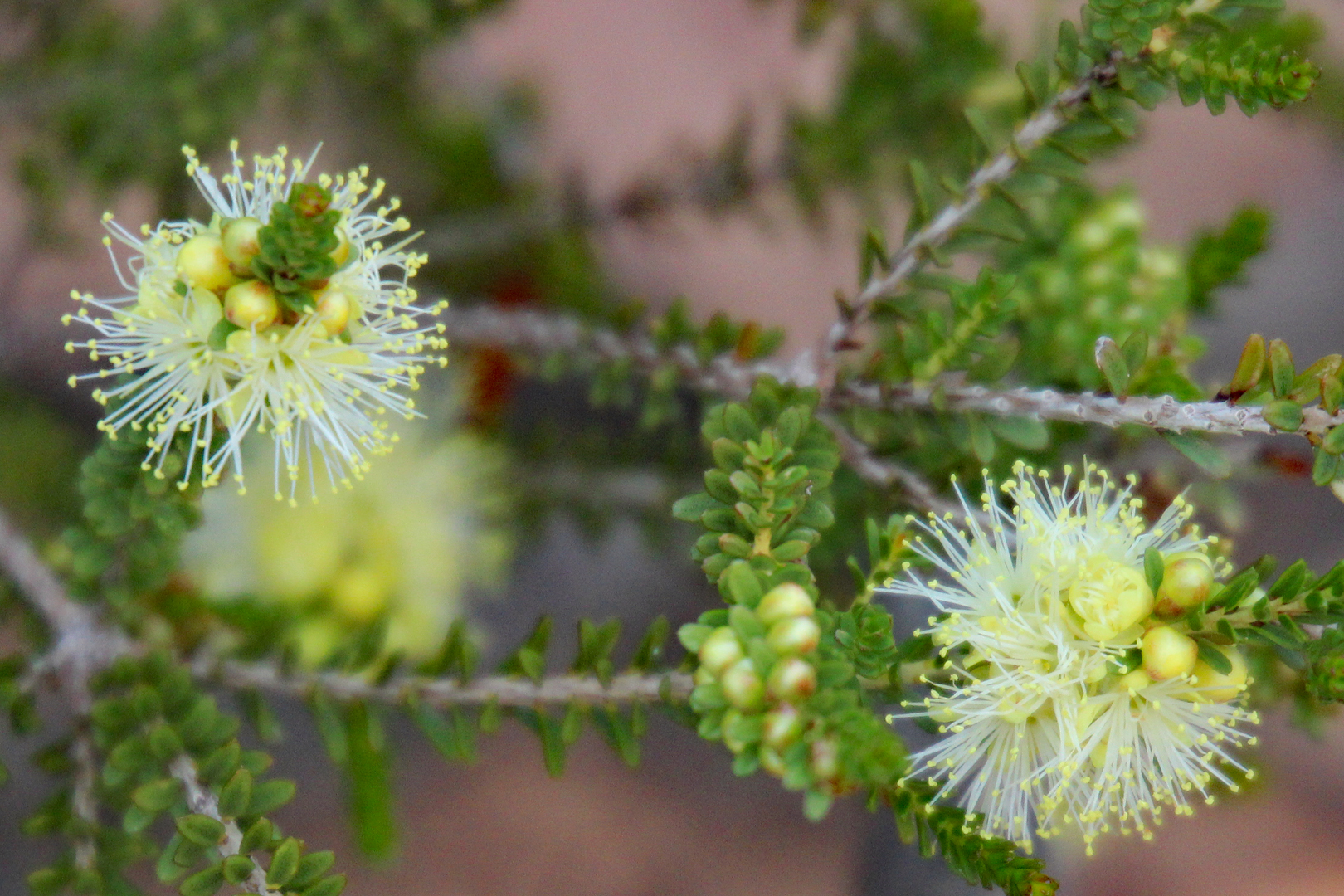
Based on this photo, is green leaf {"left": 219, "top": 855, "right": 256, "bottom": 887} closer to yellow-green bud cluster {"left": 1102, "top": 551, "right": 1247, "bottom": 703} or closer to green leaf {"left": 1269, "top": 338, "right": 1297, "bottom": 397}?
yellow-green bud cluster {"left": 1102, "top": 551, "right": 1247, "bottom": 703}

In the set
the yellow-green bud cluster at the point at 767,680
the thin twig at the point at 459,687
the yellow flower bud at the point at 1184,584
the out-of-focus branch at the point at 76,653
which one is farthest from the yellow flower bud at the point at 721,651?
the out-of-focus branch at the point at 76,653

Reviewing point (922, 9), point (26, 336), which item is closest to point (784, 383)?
point (922, 9)

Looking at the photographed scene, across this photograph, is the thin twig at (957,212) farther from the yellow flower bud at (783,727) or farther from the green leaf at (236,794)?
the green leaf at (236,794)

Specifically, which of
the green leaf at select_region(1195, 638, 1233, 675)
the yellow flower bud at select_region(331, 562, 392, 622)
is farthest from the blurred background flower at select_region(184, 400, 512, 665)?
the green leaf at select_region(1195, 638, 1233, 675)

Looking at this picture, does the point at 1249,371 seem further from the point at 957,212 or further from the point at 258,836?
the point at 258,836

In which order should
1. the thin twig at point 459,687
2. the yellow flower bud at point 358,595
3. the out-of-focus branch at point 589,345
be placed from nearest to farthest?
the thin twig at point 459,687
the out-of-focus branch at point 589,345
the yellow flower bud at point 358,595

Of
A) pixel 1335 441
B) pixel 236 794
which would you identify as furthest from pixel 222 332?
pixel 1335 441
